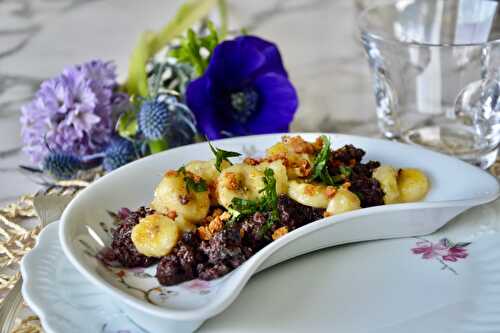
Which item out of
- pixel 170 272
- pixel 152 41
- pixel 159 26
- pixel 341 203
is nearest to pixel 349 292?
pixel 341 203

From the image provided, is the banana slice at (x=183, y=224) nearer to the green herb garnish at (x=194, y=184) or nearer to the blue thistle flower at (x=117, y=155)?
the green herb garnish at (x=194, y=184)

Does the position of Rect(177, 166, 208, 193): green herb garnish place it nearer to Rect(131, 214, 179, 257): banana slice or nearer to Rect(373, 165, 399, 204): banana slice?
Rect(131, 214, 179, 257): banana slice

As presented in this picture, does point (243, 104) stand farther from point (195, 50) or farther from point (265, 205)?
point (265, 205)

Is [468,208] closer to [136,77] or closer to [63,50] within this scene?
[136,77]

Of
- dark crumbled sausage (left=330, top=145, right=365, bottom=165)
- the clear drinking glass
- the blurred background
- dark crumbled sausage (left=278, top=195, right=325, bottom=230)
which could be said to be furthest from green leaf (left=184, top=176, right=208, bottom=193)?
the blurred background

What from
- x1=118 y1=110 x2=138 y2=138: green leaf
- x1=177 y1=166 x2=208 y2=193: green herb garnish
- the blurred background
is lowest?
the blurred background
